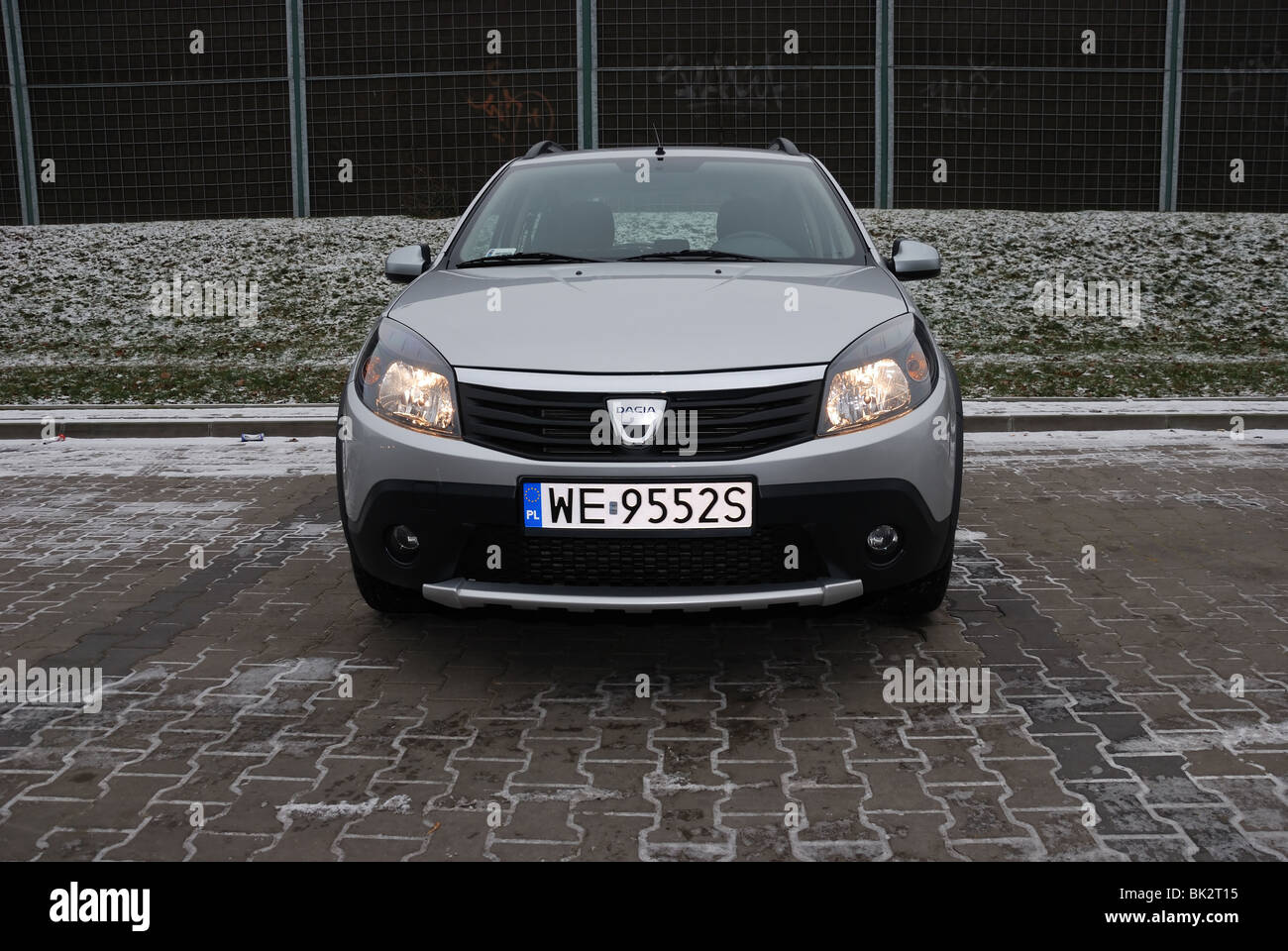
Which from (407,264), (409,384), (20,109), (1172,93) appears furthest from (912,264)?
(20,109)

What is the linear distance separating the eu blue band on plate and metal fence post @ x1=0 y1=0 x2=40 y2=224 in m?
17.4

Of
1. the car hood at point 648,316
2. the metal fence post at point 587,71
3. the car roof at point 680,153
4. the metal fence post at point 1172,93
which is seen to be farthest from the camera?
the metal fence post at point 1172,93

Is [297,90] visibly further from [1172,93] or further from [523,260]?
[523,260]

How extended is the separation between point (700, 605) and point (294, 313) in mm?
12643

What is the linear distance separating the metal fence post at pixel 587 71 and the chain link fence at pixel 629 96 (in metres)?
0.03

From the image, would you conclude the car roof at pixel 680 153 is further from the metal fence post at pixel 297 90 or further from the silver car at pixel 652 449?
the metal fence post at pixel 297 90

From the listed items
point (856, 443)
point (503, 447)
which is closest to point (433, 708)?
point (503, 447)

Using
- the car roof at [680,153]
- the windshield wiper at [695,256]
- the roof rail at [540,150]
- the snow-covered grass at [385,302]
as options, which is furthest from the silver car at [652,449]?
the snow-covered grass at [385,302]

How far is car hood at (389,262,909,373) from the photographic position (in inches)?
148

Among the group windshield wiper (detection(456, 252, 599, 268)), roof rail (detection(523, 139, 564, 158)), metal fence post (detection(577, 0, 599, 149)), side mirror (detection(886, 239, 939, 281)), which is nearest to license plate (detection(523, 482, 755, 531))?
windshield wiper (detection(456, 252, 599, 268))

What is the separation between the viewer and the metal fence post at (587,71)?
17.2 meters

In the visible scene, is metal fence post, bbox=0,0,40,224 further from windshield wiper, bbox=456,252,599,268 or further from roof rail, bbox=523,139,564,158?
windshield wiper, bbox=456,252,599,268

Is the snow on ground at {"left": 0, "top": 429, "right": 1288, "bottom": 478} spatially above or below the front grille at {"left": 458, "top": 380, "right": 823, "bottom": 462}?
below

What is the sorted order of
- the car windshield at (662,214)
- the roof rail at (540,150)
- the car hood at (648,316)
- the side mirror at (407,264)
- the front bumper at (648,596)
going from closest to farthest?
the front bumper at (648,596), the car hood at (648,316), the car windshield at (662,214), the side mirror at (407,264), the roof rail at (540,150)
